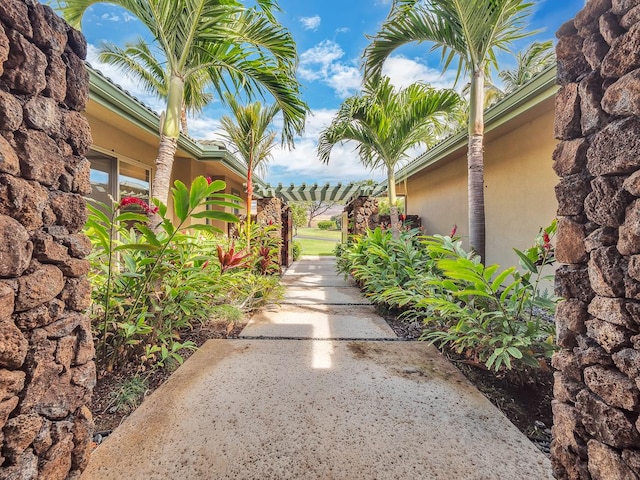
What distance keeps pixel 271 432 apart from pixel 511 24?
4.59 m

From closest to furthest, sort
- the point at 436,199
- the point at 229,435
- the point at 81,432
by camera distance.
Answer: the point at 81,432
the point at 229,435
the point at 436,199

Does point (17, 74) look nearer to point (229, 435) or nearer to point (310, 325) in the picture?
point (229, 435)

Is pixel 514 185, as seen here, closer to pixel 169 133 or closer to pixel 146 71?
pixel 169 133

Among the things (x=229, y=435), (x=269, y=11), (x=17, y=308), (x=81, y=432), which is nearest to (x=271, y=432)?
(x=229, y=435)

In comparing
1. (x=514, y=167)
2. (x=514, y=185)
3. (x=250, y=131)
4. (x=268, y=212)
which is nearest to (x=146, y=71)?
(x=250, y=131)

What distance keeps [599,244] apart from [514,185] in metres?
4.90

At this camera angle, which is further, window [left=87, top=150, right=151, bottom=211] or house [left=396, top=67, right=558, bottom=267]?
window [left=87, top=150, right=151, bottom=211]

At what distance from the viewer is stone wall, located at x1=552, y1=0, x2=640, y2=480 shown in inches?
39.4

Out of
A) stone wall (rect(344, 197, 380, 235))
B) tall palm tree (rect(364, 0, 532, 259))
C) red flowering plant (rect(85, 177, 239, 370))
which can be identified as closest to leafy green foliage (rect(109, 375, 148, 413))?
red flowering plant (rect(85, 177, 239, 370))

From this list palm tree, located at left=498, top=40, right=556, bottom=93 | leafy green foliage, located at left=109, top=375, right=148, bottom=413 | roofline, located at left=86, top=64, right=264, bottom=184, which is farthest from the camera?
palm tree, located at left=498, top=40, right=556, bottom=93

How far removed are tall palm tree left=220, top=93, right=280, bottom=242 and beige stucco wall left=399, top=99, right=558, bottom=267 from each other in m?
4.08

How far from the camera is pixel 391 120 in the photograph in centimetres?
505

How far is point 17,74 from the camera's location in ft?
3.58

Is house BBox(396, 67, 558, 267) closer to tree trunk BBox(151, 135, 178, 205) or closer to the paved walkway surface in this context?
the paved walkway surface
